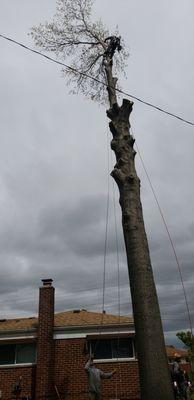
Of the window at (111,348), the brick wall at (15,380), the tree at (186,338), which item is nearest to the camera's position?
the tree at (186,338)

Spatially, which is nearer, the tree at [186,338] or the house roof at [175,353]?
the tree at [186,338]

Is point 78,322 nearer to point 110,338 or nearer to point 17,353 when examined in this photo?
point 110,338

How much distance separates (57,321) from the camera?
61.8 feet

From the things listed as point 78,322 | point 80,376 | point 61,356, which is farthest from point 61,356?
point 78,322

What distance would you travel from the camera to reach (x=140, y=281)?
18.8 feet

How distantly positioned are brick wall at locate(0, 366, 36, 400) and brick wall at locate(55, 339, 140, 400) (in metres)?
1.05

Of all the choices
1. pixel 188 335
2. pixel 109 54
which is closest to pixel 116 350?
pixel 188 335

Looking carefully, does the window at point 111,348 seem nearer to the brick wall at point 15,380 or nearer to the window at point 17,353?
the window at point 17,353

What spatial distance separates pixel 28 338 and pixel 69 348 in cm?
172

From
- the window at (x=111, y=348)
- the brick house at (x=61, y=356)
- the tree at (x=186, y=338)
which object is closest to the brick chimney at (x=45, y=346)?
the brick house at (x=61, y=356)

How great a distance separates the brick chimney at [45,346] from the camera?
1628cm

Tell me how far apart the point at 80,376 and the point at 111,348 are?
1.62m

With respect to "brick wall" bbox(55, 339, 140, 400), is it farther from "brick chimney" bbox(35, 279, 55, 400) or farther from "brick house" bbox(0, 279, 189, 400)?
"brick chimney" bbox(35, 279, 55, 400)

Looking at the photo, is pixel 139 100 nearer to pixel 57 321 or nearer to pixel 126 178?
pixel 126 178
